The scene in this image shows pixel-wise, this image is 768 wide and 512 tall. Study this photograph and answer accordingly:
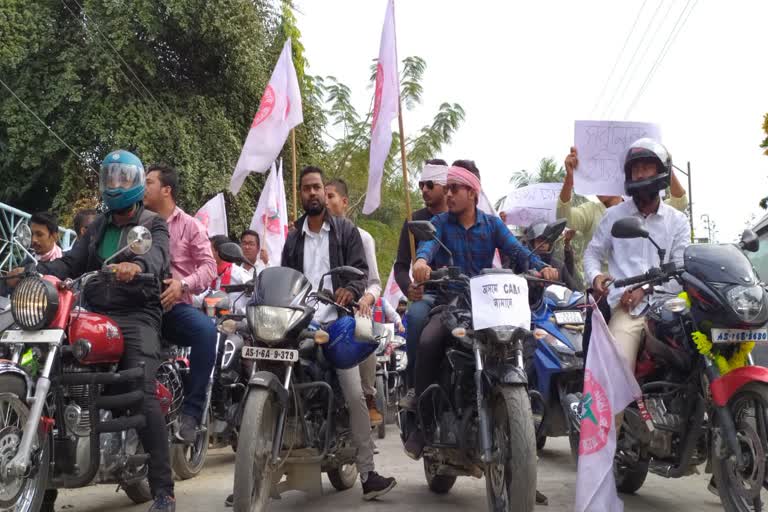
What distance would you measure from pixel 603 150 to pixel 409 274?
1.84 m

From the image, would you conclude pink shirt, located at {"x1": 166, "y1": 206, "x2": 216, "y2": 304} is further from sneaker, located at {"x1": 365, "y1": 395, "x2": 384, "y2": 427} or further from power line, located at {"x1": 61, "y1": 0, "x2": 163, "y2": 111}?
power line, located at {"x1": 61, "y1": 0, "x2": 163, "y2": 111}

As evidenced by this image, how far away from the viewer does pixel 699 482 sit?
6824 millimetres

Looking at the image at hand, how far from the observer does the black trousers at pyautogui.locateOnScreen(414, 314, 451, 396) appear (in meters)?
5.41

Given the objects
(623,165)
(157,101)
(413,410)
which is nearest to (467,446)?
(413,410)

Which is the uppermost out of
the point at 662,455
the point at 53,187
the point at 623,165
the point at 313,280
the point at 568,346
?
the point at 53,187

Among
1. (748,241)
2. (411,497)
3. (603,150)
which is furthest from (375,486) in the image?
(603,150)

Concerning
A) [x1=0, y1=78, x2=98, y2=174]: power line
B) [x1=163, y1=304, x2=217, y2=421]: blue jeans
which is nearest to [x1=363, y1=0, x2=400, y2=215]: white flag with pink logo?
[x1=163, y1=304, x2=217, y2=421]: blue jeans

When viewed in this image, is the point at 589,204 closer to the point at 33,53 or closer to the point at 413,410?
the point at 413,410

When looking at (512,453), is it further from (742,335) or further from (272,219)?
(272,219)

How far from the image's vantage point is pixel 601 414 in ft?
16.8

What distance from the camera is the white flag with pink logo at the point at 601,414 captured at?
4.90m

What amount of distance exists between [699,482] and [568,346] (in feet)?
4.57

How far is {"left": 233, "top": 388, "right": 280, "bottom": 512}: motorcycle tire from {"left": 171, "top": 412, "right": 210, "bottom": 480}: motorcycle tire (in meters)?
1.58

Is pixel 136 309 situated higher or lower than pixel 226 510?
higher
